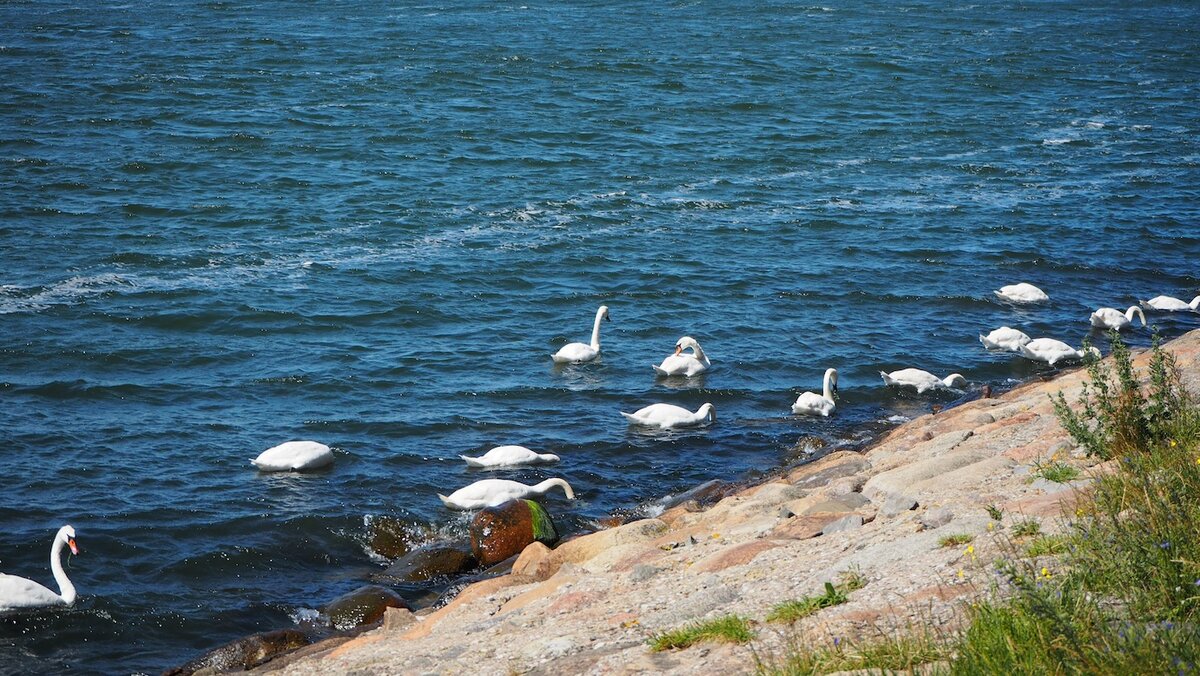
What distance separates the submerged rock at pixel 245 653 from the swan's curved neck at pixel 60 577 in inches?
72.4

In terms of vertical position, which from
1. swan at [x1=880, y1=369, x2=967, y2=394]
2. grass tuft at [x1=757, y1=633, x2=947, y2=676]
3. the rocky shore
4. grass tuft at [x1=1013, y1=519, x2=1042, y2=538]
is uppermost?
grass tuft at [x1=757, y1=633, x2=947, y2=676]

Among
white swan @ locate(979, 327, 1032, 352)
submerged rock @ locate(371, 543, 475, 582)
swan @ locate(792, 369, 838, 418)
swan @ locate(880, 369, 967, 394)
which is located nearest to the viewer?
submerged rock @ locate(371, 543, 475, 582)

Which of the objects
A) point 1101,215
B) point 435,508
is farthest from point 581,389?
point 1101,215

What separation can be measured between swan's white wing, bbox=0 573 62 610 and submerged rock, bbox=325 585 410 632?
264cm

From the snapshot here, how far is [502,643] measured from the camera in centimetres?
786

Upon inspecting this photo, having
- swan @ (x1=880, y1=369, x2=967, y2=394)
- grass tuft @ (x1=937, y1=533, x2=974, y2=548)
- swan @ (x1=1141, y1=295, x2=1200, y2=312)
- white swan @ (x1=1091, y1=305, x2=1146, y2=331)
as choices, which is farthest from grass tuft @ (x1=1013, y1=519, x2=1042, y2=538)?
swan @ (x1=1141, y1=295, x2=1200, y2=312)

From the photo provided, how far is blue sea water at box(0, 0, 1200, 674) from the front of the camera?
1388 centimetres

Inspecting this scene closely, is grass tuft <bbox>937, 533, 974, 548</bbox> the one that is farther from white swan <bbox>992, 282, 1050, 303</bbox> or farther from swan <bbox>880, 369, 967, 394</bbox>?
white swan <bbox>992, 282, 1050, 303</bbox>

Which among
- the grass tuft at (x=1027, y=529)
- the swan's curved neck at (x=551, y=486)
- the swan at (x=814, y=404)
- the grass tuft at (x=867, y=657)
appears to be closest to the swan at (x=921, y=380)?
the swan at (x=814, y=404)

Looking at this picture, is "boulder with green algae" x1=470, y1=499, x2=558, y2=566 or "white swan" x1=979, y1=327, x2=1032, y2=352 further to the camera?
"white swan" x1=979, y1=327, x2=1032, y2=352

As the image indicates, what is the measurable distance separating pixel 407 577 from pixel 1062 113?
33405 millimetres

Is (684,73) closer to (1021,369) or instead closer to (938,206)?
(938,206)

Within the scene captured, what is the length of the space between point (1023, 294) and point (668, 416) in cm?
878

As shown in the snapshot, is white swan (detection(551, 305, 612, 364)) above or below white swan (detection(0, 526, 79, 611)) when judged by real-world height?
below
